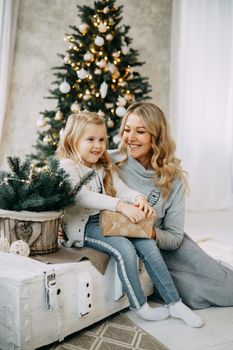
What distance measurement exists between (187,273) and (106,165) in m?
0.71

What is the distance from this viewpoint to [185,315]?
1.80m

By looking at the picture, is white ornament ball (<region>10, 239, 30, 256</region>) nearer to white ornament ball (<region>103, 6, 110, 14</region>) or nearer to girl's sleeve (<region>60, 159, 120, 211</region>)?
girl's sleeve (<region>60, 159, 120, 211</region>)

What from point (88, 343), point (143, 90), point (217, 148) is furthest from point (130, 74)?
point (88, 343)

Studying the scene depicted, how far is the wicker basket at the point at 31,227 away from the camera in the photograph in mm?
1675

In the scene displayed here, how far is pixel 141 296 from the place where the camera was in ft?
5.89

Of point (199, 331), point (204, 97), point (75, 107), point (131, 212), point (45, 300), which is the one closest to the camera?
point (45, 300)

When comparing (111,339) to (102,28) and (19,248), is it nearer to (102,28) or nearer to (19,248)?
(19,248)

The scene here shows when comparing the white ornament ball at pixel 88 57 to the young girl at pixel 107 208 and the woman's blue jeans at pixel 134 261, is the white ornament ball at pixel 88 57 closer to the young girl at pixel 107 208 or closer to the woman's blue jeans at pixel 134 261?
the young girl at pixel 107 208

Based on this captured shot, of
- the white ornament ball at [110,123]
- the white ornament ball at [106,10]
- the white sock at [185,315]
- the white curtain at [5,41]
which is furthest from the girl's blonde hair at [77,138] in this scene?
the white curtain at [5,41]

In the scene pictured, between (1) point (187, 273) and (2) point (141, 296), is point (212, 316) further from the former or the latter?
(2) point (141, 296)

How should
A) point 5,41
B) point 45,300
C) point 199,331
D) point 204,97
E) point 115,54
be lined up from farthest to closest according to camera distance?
point 204,97
point 5,41
point 115,54
point 199,331
point 45,300

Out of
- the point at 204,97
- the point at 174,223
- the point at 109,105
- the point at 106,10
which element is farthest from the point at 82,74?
the point at 174,223

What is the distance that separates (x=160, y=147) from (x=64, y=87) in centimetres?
174

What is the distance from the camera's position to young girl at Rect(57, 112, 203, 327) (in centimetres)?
180
